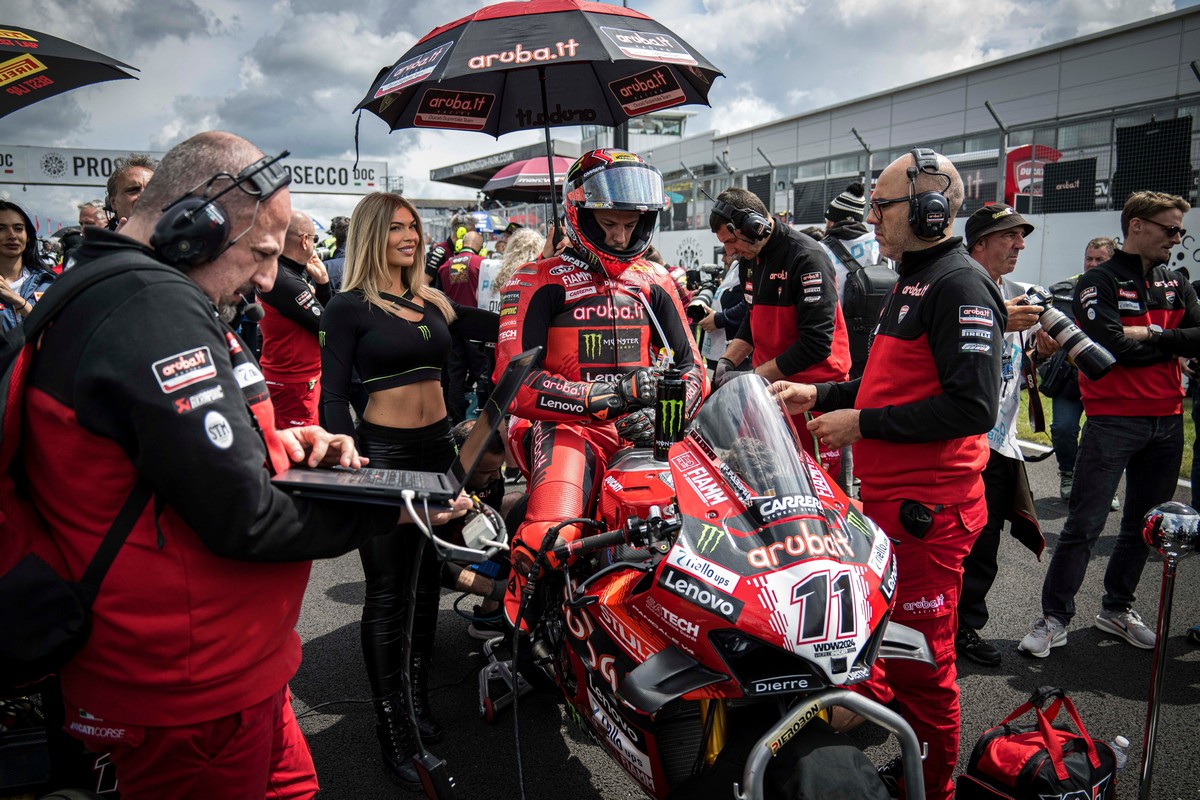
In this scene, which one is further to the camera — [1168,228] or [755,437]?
[1168,228]

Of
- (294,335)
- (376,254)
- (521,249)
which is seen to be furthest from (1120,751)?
(521,249)

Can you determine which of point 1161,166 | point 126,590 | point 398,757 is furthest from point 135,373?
point 1161,166

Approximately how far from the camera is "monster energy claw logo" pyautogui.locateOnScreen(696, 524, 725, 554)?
1.93 meters

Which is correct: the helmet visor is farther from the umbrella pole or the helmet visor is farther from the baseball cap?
the baseball cap

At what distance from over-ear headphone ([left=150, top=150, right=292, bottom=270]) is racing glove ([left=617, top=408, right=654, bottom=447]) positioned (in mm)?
1714

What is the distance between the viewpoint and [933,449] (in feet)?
A: 8.60

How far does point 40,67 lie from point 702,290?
7.72m

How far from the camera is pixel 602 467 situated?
318 cm

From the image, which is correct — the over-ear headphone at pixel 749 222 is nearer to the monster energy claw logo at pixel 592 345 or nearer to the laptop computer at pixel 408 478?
the monster energy claw logo at pixel 592 345

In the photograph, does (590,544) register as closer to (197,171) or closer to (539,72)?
(197,171)

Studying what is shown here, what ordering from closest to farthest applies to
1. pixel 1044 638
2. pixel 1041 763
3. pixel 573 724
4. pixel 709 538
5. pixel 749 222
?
pixel 709 538 < pixel 1041 763 < pixel 573 724 < pixel 1044 638 < pixel 749 222

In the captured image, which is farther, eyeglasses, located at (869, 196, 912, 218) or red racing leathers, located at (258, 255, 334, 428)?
red racing leathers, located at (258, 255, 334, 428)

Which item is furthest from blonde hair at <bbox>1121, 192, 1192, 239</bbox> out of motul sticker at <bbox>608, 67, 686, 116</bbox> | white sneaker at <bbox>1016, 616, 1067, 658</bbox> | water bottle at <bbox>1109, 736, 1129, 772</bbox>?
water bottle at <bbox>1109, 736, 1129, 772</bbox>

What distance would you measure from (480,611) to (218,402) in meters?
3.12
